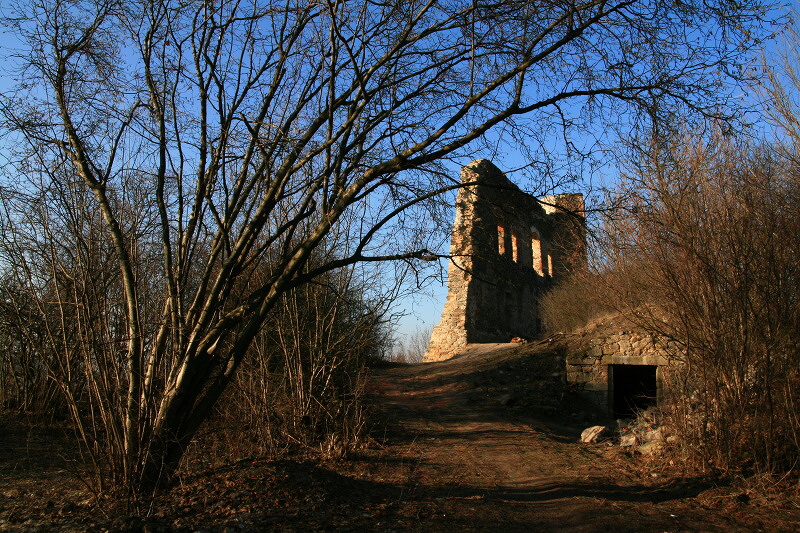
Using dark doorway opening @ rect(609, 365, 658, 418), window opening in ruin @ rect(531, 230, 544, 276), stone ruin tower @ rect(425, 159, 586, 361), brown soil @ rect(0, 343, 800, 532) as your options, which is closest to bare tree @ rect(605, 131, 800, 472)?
brown soil @ rect(0, 343, 800, 532)

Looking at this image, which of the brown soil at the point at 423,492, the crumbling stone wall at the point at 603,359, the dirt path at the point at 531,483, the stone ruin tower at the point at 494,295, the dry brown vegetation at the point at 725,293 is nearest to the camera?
the brown soil at the point at 423,492

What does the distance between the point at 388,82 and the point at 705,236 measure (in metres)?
4.22

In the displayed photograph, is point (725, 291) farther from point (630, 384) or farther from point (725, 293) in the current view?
point (630, 384)

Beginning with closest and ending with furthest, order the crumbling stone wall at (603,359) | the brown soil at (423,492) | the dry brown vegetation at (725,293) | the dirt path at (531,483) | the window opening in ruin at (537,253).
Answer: the brown soil at (423,492), the dirt path at (531,483), the dry brown vegetation at (725,293), the crumbling stone wall at (603,359), the window opening in ruin at (537,253)

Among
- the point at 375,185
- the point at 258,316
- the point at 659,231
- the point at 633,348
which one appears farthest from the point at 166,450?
the point at 633,348

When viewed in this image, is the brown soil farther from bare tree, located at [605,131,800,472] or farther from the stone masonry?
the stone masonry

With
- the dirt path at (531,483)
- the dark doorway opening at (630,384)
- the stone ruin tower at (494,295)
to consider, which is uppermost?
the stone ruin tower at (494,295)

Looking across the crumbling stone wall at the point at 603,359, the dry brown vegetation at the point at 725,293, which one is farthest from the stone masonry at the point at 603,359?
the dry brown vegetation at the point at 725,293

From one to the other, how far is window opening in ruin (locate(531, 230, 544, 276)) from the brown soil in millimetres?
15449

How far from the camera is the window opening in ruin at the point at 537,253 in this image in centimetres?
2417

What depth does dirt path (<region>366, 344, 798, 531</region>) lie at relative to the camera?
4914 mm

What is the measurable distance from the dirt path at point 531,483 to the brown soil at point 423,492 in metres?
0.02

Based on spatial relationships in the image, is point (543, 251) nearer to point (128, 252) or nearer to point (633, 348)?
point (633, 348)

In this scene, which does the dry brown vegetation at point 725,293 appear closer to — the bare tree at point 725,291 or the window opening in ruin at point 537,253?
the bare tree at point 725,291
